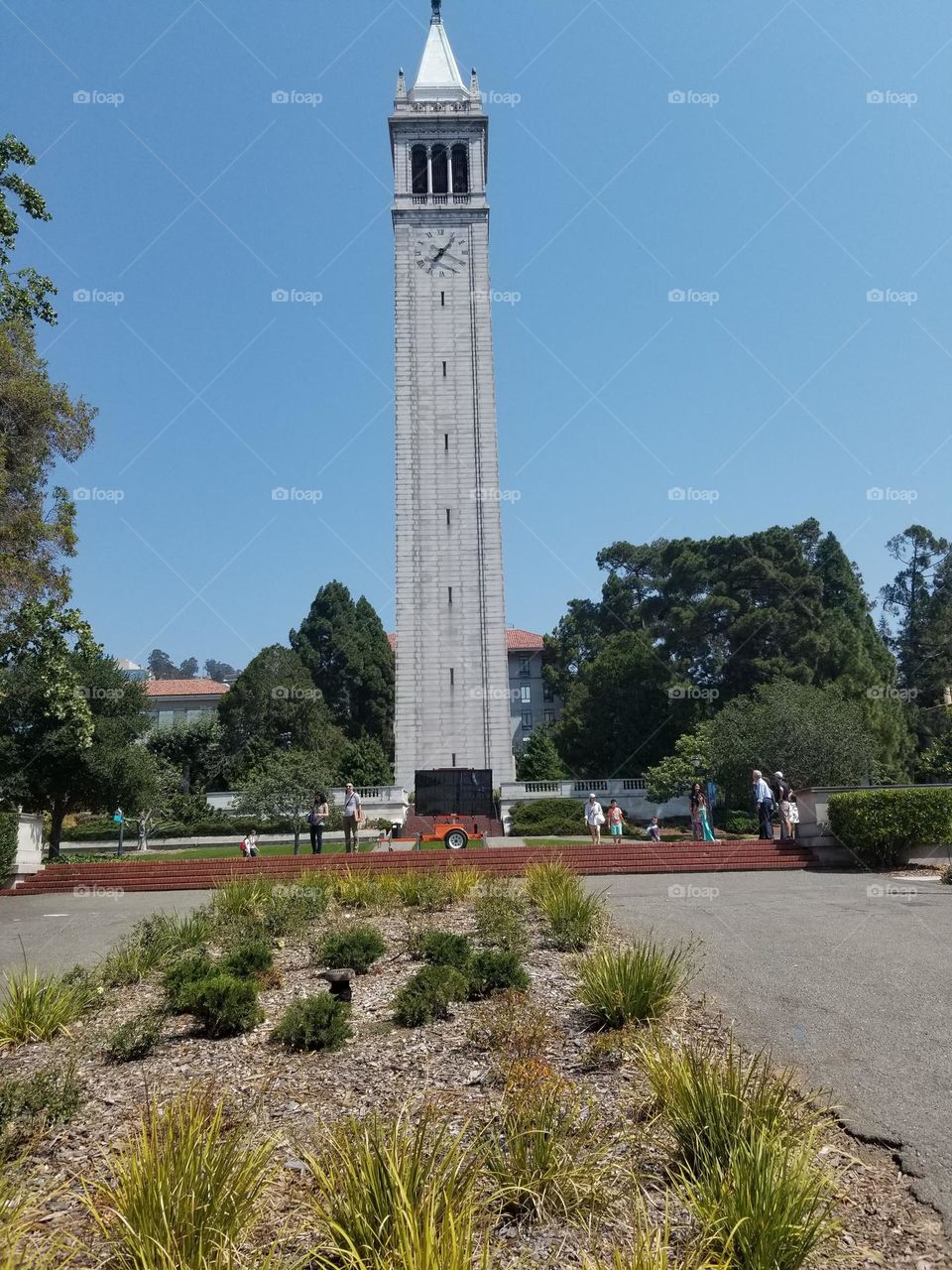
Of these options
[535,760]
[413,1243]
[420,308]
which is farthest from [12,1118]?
[535,760]

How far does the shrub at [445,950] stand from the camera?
9.52m

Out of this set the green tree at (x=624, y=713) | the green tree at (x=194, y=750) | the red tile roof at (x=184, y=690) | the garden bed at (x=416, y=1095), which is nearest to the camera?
the garden bed at (x=416, y=1095)

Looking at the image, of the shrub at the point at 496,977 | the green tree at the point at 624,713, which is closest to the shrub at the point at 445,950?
the shrub at the point at 496,977

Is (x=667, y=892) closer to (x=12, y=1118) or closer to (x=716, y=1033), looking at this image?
(x=716, y=1033)

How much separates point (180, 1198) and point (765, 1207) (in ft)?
9.24

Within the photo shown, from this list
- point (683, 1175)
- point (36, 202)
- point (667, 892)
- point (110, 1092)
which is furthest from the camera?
point (36, 202)

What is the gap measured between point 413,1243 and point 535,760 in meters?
54.2

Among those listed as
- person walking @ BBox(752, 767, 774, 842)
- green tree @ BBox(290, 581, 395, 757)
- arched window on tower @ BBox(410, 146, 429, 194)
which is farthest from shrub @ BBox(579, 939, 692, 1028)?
green tree @ BBox(290, 581, 395, 757)

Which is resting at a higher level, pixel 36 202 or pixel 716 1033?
pixel 36 202

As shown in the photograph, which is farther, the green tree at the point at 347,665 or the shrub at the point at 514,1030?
the green tree at the point at 347,665

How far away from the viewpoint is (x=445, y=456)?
4744 centimetres

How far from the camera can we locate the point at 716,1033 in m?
7.68

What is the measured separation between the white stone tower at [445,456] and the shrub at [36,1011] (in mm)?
35754

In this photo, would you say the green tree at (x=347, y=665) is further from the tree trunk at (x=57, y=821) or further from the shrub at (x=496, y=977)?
Answer: the shrub at (x=496, y=977)
